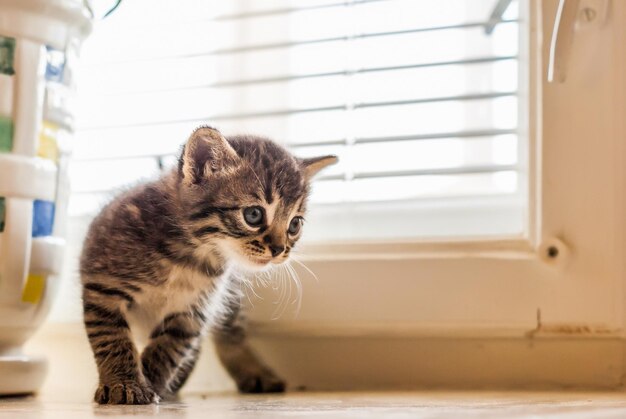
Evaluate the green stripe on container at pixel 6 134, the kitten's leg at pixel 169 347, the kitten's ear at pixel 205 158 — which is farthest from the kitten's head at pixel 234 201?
the green stripe on container at pixel 6 134

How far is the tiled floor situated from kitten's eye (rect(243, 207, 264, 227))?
0.25m

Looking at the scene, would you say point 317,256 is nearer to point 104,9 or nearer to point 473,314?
point 473,314

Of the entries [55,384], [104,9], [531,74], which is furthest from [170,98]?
[531,74]

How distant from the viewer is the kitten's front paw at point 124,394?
1.15 m

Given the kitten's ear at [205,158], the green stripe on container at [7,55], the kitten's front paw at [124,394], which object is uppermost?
the green stripe on container at [7,55]

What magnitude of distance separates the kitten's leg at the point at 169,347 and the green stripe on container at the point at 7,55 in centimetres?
43

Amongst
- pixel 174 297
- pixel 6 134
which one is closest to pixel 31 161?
pixel 6 134

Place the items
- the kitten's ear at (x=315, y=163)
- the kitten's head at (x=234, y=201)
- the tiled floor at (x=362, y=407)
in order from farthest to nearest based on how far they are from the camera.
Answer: the kitten's ear at (x=315, y=163)
the kitten's head at (x=234, y=201)
the tiled floor at (x=362, y=407)

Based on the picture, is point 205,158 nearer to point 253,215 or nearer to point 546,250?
point 253,215

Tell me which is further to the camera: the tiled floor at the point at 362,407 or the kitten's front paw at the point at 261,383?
the kitten's front paw at the point at 261,383

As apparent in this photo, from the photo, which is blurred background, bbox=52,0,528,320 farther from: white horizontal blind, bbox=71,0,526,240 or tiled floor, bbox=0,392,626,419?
tiled floor, bbox=0,392,626,419

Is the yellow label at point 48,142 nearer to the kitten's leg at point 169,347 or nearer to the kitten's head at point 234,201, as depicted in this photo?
the kitten's head at point 234,201

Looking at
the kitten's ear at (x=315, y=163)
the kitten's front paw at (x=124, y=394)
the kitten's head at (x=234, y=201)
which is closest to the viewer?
the kitten's front paw at (x=124, y=394)

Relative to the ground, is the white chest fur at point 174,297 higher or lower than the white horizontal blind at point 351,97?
lower
